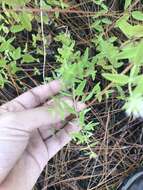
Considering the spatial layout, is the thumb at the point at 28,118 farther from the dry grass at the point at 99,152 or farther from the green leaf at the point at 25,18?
the dry grass at the point at 99,152

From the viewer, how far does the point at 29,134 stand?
107 cm

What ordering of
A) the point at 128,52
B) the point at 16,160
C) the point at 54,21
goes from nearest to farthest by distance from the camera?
1. the point at 128,52
2. the point at 16,160
3. the point at 54,21

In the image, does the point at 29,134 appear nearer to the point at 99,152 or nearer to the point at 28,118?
the point at 28,118

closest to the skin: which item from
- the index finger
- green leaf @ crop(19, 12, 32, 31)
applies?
the index finger

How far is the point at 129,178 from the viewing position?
1.43m

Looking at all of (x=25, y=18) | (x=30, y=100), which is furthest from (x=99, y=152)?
(x=25, y=18)

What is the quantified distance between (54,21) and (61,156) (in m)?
0.51

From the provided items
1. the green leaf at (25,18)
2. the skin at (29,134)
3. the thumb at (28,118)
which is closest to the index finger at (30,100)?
the skin at (29,134)

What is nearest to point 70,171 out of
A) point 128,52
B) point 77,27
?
point 77,27

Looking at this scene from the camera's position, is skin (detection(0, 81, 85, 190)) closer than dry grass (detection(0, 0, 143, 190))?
Yes

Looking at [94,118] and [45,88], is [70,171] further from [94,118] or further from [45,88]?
[45,88]

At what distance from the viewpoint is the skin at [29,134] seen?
1026 mm

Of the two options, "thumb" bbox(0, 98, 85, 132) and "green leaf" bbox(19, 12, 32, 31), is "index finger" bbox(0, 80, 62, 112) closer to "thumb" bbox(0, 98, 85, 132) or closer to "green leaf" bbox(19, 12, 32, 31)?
"thumb" bbox(0, 98, 85, 132)

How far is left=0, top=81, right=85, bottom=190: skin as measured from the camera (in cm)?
103
